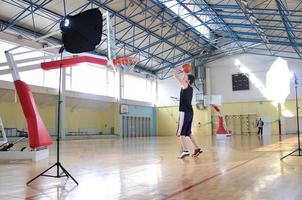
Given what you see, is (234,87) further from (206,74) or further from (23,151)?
(23,151)

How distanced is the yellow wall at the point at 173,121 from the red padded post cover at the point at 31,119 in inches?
1401

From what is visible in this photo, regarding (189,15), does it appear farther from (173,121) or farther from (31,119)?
(31,119)

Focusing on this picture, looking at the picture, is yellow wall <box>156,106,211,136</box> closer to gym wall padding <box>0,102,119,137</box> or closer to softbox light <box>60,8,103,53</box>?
gym wall padding <box>0,102,119,137</box>

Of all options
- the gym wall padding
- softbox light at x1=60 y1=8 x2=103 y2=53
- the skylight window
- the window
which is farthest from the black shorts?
the window

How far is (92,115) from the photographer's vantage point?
3425 centimetres

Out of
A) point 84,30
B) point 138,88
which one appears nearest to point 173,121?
point 138,88

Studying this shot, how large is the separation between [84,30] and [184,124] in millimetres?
4212

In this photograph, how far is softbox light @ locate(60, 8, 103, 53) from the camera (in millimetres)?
4566

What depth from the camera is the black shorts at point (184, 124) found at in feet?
26.5

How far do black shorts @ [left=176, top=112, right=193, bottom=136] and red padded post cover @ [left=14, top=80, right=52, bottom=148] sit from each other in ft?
10.0

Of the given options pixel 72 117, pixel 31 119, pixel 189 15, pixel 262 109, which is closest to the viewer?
pixel 31 119

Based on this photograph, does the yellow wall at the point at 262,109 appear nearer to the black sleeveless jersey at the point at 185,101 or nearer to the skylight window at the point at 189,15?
the skylight window at the point at 189,15

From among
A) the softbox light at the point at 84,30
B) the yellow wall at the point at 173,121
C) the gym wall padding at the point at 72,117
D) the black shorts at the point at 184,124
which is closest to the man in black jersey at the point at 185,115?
the black shorts at the point at 184,124

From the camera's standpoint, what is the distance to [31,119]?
7191 mm
